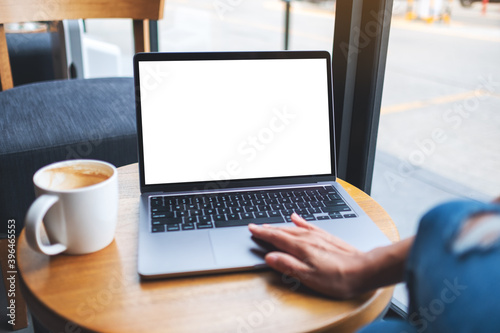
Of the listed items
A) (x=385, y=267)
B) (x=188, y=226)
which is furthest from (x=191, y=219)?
(x=385, y=267)

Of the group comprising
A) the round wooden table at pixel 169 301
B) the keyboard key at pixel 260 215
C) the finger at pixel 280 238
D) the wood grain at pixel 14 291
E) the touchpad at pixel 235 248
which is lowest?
the wood grain at pixel 14 291

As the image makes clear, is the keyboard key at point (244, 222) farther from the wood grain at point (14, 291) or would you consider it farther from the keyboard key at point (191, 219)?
the wood grain at point (14, 291)

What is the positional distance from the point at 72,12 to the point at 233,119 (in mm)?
1053

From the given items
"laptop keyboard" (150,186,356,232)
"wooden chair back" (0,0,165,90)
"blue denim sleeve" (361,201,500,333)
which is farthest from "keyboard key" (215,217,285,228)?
"wooden chair back" (0,0,165,90)

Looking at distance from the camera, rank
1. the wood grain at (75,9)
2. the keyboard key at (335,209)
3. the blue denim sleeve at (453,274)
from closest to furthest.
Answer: the blue denim sleeve at (453,274) → the keyboard key at (335,209) → the wood grain at (75,9)

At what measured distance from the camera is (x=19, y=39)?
2109 millimetres

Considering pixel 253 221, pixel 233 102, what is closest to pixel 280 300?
pixel 253 221

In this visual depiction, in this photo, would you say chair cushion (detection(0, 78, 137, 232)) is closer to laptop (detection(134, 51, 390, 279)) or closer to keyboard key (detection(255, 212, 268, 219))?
laptop (detection(134, 51, 390, 279))

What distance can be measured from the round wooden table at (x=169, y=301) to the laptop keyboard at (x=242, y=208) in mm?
101

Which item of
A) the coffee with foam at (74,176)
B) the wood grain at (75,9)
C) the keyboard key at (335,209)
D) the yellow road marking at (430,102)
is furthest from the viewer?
the yellow road marking at (430,102)

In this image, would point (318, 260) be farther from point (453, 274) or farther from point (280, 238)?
point (453, 274)

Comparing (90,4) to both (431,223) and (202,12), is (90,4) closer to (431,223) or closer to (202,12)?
(431,223)

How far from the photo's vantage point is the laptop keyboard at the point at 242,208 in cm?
72

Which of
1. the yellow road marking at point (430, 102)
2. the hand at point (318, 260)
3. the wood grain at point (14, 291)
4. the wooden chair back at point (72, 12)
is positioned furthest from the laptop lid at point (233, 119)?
the yellow road marking at point (430, 102)
